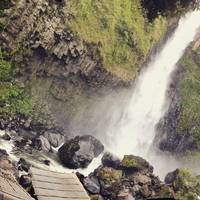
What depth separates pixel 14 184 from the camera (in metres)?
17.2

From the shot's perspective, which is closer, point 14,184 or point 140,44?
point 14,184

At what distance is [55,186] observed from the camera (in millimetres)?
18797

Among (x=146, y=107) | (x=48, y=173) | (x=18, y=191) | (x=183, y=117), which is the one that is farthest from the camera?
(x=183, y=117)

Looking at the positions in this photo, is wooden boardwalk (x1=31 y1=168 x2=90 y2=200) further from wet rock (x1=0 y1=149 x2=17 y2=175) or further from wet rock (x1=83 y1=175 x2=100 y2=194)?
wet rock (x1=83 y1=175 x2=100 y2=194)

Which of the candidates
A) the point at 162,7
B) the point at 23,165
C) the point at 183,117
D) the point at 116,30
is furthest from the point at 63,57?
the point at 183,117

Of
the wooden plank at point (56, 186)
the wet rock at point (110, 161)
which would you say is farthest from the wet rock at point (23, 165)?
the wooden plank at point (56, 186)

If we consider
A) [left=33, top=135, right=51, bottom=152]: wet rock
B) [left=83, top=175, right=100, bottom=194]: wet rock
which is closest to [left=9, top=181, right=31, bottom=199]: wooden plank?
[left=83, top=175, right=100, bottom=194]: wet rock

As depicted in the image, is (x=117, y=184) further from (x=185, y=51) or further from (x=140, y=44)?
(x=185, y=51)

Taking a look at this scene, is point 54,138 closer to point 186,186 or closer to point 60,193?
point 186,186

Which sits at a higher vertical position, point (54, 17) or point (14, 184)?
point (54, 17)

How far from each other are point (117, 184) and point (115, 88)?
52.1ft

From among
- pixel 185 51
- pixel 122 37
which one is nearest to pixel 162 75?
pixel 185 51

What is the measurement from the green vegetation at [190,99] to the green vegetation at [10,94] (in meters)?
21.9

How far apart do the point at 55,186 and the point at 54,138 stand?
2152 cm
